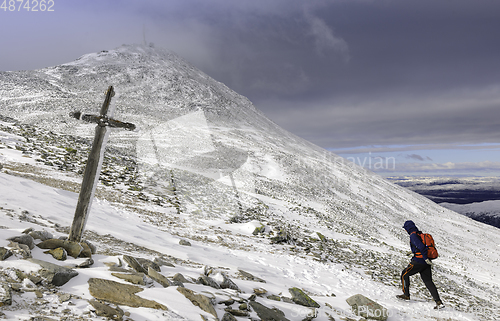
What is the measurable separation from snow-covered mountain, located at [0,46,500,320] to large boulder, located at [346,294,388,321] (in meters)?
0.47

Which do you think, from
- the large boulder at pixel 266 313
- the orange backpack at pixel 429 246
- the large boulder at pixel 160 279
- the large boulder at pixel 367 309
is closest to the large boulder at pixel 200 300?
the large boulder at pixel 160 279

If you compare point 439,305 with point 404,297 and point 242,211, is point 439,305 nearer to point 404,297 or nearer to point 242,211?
point 404,297

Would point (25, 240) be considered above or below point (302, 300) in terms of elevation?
above

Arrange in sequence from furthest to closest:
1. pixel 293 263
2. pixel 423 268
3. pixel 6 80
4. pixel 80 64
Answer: pixel 80 64, pixel 6 80, pixel 293 263, pixel 423 268

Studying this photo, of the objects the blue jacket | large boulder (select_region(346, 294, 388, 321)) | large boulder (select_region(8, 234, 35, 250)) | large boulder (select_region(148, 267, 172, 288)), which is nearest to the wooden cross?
large boulder (select_region(8, 234, 35, 250))

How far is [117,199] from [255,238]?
7.70 metres

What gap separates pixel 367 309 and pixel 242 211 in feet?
39.5

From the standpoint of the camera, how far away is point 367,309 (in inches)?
294

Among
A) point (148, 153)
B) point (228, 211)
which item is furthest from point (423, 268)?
point (148, 153)

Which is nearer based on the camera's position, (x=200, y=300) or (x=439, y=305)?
(x=200, y=300)

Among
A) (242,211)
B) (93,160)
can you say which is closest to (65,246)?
(93,160)

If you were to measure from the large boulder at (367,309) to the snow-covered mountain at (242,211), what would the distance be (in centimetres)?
47

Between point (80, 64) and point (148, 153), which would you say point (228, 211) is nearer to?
point (148, 153)

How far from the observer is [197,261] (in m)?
8.56
